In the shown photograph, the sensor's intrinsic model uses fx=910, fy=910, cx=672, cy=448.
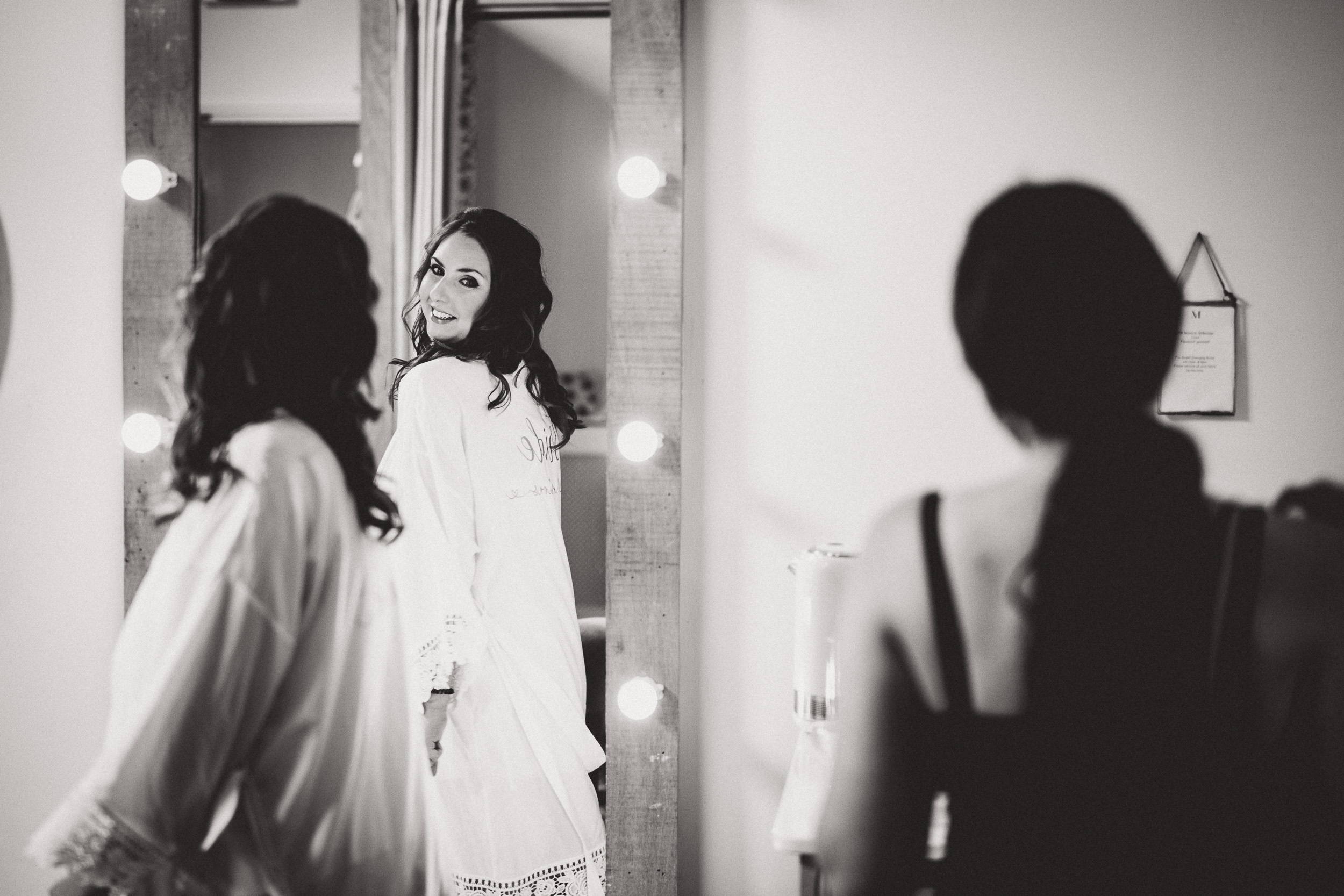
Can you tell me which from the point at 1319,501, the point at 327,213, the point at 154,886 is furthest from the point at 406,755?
the point at 1319,501

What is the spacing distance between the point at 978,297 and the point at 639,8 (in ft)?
3.38

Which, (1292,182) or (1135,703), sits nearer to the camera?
(1135,703)

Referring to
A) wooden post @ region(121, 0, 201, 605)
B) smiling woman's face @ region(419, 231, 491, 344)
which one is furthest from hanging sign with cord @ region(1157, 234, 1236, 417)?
wooden post @ region(121, 0, 201, 605)

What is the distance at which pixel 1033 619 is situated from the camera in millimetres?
750

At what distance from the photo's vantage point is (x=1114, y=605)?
741mm

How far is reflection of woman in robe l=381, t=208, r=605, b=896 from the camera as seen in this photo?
139 centimetres

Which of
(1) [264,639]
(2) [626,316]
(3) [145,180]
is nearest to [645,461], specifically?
(2) [626,316]

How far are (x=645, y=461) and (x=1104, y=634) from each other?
93cm

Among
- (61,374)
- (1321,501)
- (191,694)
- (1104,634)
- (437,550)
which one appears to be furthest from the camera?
(61,374)

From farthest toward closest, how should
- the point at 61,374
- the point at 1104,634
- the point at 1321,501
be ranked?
1. the point at 61,374
2. the point at 1321,501
3. the point at 1104,634

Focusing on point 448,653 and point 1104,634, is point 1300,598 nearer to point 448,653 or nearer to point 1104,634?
point 1104,634

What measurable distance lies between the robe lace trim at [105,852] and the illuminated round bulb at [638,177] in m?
1.14

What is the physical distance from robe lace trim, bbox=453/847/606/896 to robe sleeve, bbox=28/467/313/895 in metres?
0.61

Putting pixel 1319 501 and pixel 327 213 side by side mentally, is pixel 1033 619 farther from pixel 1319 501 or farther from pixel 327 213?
pixel 327 213
